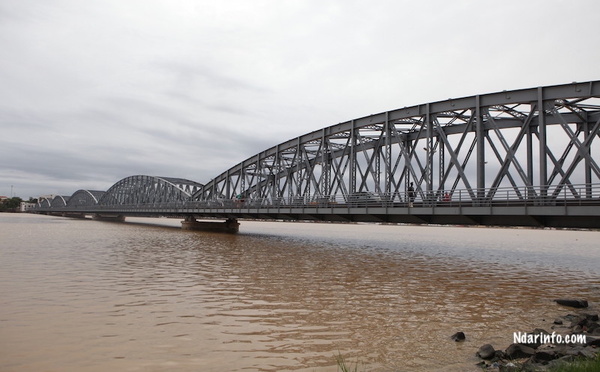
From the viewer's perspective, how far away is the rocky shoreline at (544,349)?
725 centimetres

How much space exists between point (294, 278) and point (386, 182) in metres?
17.1

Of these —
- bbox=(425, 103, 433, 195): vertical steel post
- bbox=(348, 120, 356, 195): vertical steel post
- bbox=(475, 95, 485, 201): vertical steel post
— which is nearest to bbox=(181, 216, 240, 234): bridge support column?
bbox=(348, 120, 356, 195): vertical steel post

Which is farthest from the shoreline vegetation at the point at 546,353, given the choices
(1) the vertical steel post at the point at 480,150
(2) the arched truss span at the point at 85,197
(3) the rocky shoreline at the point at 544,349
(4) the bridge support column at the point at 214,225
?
(2) the arched truss span at the point at 85,197

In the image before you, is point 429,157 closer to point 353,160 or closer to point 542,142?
point 542,142

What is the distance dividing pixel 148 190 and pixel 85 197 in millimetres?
76184

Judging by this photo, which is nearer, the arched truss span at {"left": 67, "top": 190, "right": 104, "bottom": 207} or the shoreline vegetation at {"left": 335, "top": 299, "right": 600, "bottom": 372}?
the shoreline vegetation at {"left": 335, "top": 299, "right": 600, "bottom": 372}

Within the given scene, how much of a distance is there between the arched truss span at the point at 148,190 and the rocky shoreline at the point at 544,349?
3064 inches

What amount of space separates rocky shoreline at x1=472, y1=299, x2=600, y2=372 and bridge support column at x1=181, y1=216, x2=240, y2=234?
174 feet

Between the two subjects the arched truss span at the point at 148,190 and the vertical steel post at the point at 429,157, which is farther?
the arched truss span at the point at 148,190

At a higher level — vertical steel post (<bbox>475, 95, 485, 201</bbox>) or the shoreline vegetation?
vertical steel post (<bbox>475, 95, 485, 201</bbox>)

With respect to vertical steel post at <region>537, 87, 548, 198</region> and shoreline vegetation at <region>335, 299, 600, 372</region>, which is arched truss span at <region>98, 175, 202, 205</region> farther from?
shoreline vegetation at <region>335, 299, 600, 372</region>

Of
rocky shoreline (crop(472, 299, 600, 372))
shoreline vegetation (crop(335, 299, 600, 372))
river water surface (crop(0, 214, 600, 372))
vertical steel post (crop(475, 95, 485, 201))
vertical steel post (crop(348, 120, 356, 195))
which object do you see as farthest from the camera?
vertical steel post (crop(348, 120, 356, 195))

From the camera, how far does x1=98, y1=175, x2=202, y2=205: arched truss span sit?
307 ft

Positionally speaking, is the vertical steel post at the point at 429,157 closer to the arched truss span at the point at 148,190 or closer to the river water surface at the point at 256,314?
the river water surface at the point at 256,314
